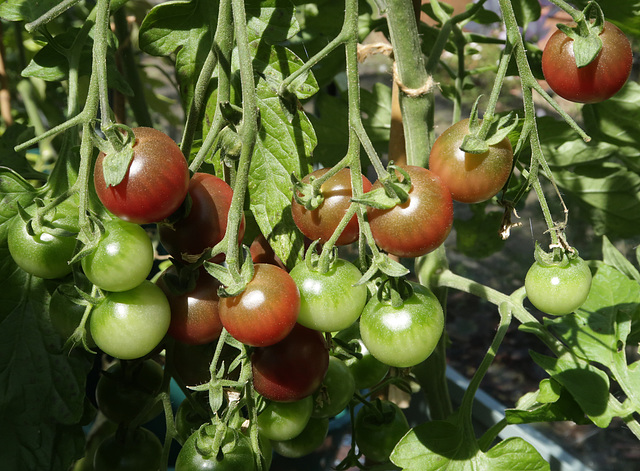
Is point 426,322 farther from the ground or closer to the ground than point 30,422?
farther from the ground

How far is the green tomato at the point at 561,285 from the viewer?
441mm

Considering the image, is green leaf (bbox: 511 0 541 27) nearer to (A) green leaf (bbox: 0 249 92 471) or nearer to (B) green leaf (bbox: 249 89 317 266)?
(B) green leaf (bbox: 249 89 317 266)

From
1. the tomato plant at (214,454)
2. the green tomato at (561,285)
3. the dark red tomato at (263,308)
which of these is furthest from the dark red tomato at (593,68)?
the tomato plant at (214,454)

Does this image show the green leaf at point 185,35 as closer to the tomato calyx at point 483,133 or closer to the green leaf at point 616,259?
the tomato calyx at point 483,133

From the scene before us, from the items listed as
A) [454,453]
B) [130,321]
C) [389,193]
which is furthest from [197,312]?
[454,453]

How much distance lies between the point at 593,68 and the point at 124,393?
0.50 metres

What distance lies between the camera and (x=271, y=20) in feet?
1.65

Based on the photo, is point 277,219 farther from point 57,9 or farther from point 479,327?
point 479,327

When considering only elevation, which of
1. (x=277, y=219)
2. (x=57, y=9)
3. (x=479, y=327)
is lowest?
(x=479, y=327)

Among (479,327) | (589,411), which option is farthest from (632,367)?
(479,327)

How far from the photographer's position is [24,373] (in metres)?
0.54

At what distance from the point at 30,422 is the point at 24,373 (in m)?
0.05

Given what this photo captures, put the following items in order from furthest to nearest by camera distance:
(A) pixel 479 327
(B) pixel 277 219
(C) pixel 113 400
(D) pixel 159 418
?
1. (A) pixel 479 327
2. (D) pixel 159 418
3. (C) pixel 113 400
4. (B) pixel 277 219

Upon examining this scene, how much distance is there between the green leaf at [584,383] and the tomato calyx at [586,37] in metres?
0.28
